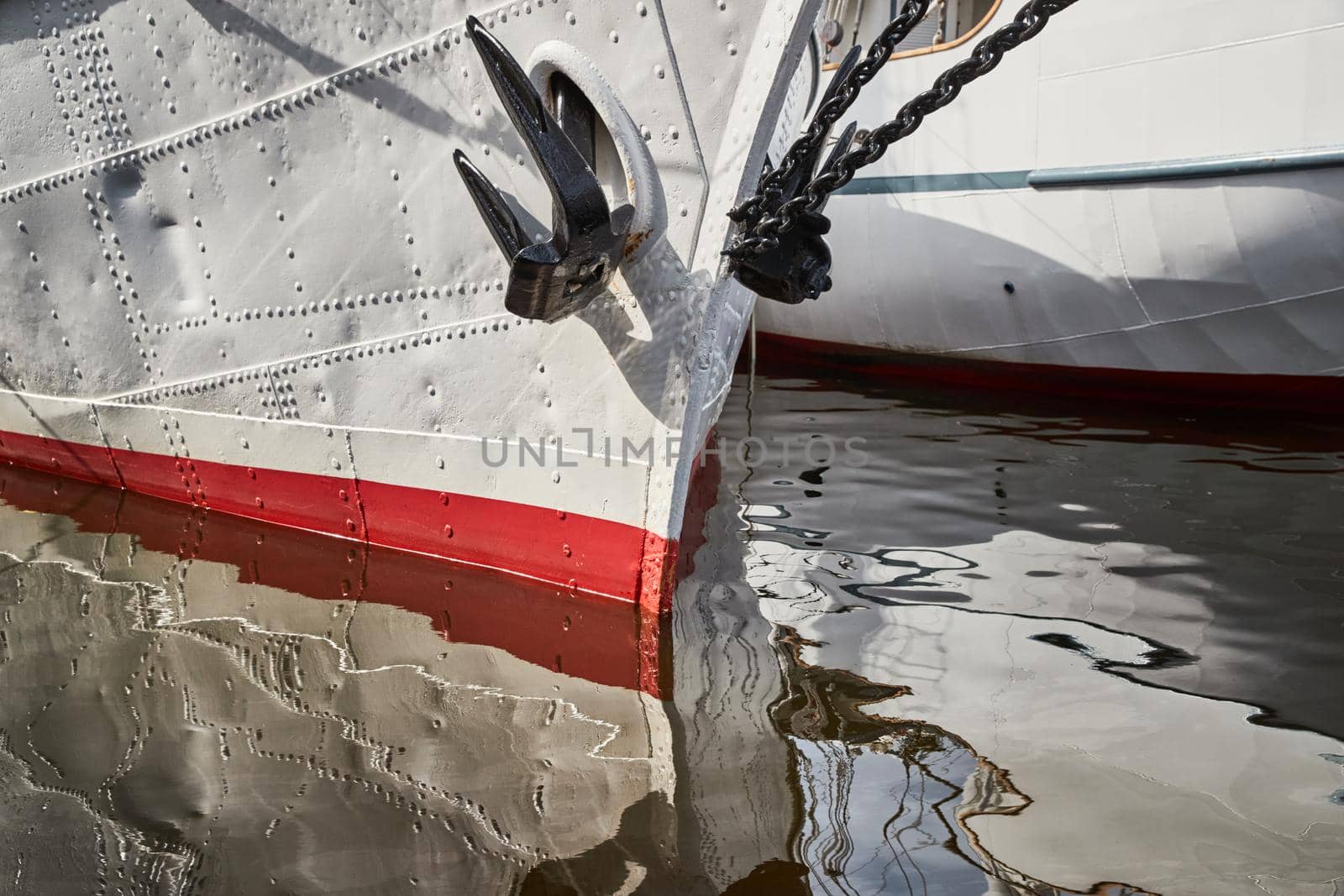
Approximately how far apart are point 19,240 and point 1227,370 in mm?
6862

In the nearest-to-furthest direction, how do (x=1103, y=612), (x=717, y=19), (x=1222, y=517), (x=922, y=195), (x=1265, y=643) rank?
(x=717, y=19)
(x=1265, y=643)
(x=1103, y=612)
(x=1222, y=517)
(x=922, y=195)

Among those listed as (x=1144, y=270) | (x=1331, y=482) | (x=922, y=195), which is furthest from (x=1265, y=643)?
(x=922, y=195)

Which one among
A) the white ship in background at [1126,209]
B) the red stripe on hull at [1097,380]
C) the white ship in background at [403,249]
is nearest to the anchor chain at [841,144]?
the white ship in background at [403,249]

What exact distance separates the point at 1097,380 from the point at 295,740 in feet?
20.1

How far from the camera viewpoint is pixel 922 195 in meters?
7.62

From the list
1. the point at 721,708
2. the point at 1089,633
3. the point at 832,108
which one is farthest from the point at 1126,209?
the point at 721,708

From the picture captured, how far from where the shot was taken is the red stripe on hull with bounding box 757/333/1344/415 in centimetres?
659

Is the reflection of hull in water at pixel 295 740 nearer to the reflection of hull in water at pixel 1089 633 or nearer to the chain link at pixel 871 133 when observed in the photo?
the reflection of hull in water at pixel 1089 633

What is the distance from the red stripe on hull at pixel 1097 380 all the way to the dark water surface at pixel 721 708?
5.64ft

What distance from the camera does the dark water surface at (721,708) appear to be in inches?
90.0

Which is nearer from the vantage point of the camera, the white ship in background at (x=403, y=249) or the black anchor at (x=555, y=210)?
the black anchor at (x=555, y=210)

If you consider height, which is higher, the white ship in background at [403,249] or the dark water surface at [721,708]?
the white ship in background at [403,249]

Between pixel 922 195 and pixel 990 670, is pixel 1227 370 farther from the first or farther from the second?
pixel 990 670

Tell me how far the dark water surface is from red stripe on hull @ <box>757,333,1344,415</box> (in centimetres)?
172
